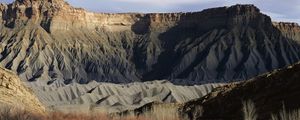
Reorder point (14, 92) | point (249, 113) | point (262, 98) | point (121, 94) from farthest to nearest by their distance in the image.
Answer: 1. point (121, 94)
2. point (262, 98)
3. point (14, 92)
4. point (249, 113)

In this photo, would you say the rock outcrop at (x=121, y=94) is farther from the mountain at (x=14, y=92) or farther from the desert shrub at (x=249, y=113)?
the desert shrub at (x=249, y=113)

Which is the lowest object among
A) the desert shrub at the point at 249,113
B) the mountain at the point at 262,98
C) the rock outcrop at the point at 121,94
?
the rock outcrop at the point at 121,94

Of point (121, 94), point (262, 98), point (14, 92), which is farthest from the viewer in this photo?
point (121, 94)

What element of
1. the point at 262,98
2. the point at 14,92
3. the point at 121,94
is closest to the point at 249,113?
the point at 262,98

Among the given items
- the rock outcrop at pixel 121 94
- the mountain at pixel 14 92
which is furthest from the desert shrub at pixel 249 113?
the rock outcrop at pixel 121 94

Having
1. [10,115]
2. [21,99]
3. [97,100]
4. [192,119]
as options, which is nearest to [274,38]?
[97,100]

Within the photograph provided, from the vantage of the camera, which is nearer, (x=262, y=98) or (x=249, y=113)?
(x=249, y=113)

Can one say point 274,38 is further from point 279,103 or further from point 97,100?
point 279,103

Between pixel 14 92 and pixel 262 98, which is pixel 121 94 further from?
pixel 14 92
